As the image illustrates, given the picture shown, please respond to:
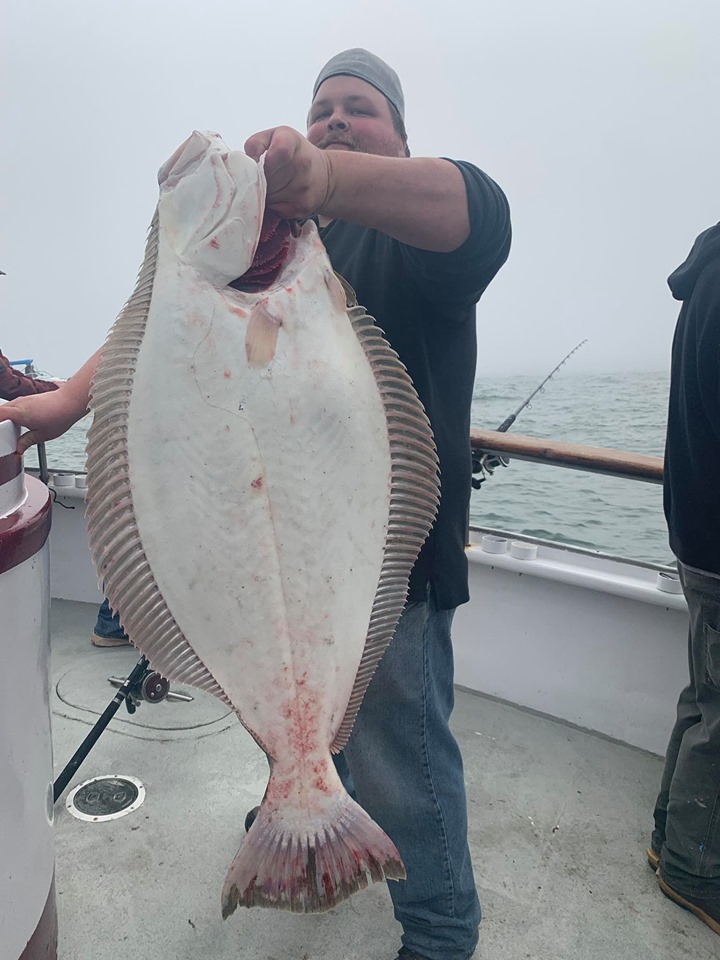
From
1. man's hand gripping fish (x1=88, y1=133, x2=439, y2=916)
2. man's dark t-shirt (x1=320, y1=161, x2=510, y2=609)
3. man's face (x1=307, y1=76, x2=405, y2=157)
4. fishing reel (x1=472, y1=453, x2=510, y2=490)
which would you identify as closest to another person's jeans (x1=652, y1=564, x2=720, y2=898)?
man's dark t-shirt (x1=320, y1=161, x2=510, y2=609)

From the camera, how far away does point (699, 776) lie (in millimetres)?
2027

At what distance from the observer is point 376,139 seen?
5.23ft

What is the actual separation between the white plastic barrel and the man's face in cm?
93

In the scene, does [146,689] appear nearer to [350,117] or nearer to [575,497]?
[350,117]

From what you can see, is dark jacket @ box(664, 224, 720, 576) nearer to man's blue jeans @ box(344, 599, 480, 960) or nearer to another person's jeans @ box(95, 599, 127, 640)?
man's blue jeans @ box(344, 599, 480, 960)

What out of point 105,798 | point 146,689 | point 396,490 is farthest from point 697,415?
point 105,798

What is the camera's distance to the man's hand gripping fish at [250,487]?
106 cm

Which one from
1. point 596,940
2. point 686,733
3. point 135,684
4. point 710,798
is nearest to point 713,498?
point 686,733

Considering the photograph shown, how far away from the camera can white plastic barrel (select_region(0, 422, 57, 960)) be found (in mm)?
1215

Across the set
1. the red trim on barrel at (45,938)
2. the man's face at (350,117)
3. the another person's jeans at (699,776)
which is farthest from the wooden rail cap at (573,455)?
the red trim on barrel at (45,938)

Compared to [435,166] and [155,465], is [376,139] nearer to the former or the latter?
[435,166]

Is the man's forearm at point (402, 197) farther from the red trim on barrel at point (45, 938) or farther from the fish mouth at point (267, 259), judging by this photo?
the red trim on barrel at point (45, 938)

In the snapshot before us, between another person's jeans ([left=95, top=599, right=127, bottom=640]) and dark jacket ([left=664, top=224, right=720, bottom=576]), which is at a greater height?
dark jacket ([left=664, top=224, right=720, bottom=576])

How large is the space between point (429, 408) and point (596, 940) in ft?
5.07
